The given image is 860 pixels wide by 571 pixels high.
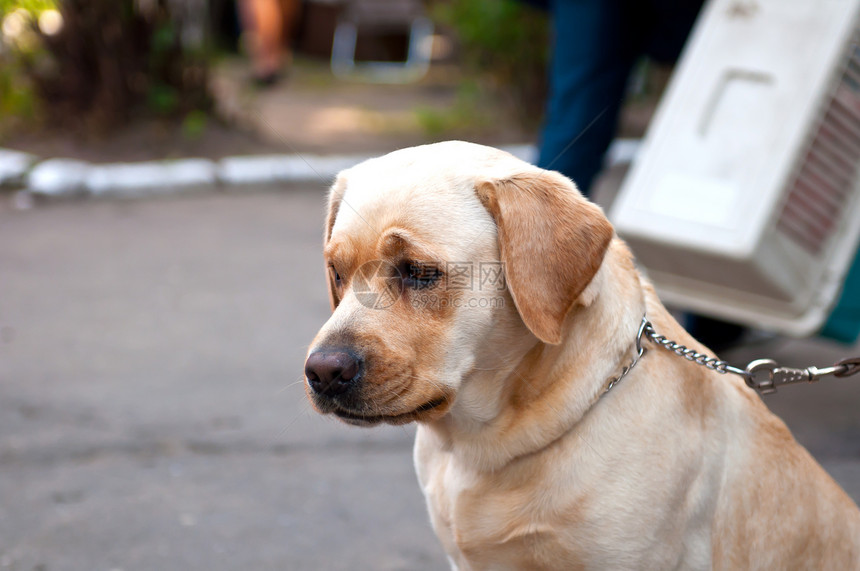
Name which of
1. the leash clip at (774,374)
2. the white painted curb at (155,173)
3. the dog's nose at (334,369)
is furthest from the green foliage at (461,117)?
the dog's nose at (334,369)

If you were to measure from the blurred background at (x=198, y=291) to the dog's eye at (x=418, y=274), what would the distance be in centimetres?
64

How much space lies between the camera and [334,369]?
189 centimetres

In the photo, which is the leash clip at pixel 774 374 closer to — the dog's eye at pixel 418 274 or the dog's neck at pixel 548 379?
the dog's neck at pixel 548 379

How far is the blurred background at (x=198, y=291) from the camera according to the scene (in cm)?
304

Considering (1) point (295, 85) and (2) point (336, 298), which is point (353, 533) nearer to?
(2) point (336, 298)

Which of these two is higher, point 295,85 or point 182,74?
point 182,74

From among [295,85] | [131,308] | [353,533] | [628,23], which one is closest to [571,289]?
[353,533]

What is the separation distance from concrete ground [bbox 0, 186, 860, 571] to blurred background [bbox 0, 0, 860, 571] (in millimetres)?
11

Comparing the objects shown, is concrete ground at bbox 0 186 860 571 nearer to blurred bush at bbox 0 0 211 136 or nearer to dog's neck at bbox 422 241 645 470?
dog's neck at bbox 422 241 645 470

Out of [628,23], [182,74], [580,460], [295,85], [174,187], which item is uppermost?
[628,23]

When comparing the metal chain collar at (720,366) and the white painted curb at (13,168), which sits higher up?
the metal chain collar at (720,366)

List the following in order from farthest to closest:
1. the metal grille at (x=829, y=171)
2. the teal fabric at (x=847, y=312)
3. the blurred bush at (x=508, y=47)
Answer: the blurred bush at (x=508, y=47) → the teal fabric at (x=847, y=312) → the metal grille at (x=829, y=171)

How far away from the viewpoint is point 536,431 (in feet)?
6.60

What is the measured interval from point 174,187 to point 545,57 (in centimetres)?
369
